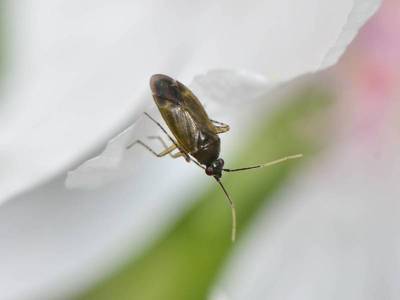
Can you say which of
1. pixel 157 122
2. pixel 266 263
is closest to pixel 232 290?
pixel 266 263

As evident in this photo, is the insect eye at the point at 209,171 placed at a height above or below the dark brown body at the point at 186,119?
below

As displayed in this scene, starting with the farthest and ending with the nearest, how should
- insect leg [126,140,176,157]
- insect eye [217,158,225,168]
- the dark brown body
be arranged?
insect eye [217,158,225,168]
the dark brown body
insect leg [126,140,176,157]

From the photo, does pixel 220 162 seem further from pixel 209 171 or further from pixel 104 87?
pixel 104 87

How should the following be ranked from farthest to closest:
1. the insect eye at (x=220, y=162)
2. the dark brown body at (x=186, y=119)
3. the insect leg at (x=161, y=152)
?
the insect eye at (x=220, y=162) < the dark brown body at (x=186, y=119) < the insect leg at (x=161, y=152)

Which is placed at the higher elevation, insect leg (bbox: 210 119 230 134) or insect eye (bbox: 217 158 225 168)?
insect leg (bbox: 210 119 230 134)

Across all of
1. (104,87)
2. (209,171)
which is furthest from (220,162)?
(104,87)

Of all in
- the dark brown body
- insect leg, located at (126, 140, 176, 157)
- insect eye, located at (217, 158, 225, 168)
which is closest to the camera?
insect leg, located at (126, 140, 176, 157)

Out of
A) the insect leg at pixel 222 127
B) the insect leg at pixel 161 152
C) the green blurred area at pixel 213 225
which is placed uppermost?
the insect leg at pixel 161 152

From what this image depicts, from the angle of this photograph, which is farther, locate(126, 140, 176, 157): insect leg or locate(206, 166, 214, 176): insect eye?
locate(206, 166, 214, 176): insect eye
